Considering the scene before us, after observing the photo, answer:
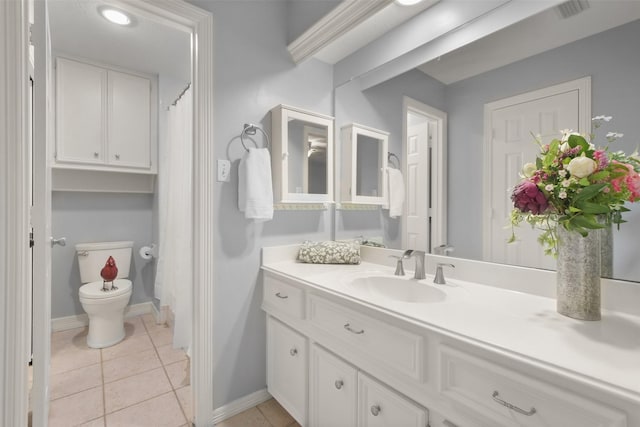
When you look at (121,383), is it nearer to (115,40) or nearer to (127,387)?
(127,387)

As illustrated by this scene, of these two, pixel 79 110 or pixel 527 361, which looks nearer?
pixel 527 361

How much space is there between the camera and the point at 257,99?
1.67 m

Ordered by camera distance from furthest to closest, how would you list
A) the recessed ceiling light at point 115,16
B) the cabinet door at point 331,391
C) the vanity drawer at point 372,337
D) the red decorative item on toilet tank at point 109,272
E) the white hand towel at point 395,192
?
the red decorative item on toilet tank at point 109,272, the recessed ceiling light at point 115,16, the white hand towel at point 395,192, the cabinet door at point 331,391, the vanity drawer at point 372,337

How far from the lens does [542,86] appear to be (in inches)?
42.6

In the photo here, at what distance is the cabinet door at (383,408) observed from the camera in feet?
2.99

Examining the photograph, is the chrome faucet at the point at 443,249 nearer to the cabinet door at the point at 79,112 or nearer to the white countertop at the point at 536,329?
the white countertop at the point at 536,329

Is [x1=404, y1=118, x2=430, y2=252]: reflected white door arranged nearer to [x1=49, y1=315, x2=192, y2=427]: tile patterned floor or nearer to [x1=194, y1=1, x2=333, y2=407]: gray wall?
[x1=194, y1=1, x2=333, y2=407]: gray wall

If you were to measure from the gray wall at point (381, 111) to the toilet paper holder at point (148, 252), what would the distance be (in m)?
1.94

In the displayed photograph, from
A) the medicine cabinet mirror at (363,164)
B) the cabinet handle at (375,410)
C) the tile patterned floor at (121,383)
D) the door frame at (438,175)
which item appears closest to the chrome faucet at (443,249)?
the door frame at (438,175)

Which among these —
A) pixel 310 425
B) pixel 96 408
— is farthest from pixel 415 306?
pixel 96 408

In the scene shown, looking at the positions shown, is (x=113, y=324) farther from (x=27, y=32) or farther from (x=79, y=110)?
(x=27, y=32)

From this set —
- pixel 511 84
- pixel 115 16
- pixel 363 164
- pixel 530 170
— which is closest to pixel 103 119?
pixel 115 16

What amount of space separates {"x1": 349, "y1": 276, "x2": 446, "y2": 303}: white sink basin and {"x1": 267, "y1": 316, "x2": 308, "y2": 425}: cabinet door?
38cm

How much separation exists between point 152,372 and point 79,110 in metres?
2.20
